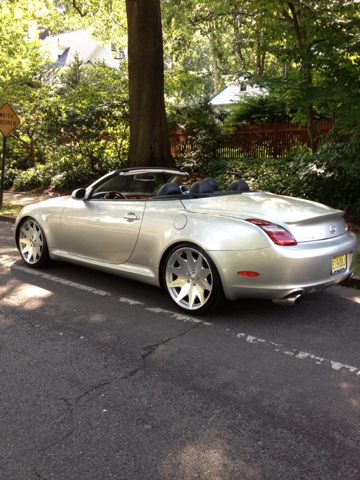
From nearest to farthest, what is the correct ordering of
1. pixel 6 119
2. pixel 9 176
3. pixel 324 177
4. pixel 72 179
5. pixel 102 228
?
1. pixel 102 228
2. pixel 324 177
3. pixel 6 119
4. pixel 72 179
5. pixel 9 176

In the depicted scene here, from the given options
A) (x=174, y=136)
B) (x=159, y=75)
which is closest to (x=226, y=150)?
(x=174, y=136)

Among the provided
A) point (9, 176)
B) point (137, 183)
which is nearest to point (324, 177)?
point (137, 183)

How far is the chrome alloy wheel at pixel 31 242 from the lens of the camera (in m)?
6.62

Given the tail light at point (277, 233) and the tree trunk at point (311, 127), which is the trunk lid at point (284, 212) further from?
the tree trunk at point (311, 127)

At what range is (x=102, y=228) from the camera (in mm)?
5691

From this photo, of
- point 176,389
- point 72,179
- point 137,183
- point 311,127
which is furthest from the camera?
point 72,179

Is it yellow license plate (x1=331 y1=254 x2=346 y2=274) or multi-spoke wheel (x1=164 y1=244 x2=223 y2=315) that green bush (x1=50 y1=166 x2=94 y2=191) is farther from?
yellow license plate (x1=331 y1=254 x2=346 y2=274)

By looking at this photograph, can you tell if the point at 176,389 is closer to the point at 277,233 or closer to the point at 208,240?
the point at 208,240

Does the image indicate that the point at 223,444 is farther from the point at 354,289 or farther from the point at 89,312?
the point at 354,289

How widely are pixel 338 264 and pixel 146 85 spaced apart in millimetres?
7965

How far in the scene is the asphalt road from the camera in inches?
103

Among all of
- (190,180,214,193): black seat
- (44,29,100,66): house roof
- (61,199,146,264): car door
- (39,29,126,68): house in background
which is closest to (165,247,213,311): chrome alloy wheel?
(61,199,146,264): car door

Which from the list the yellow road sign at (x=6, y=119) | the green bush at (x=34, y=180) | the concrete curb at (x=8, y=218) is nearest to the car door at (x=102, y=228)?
the concrete curb at (x=8, y=218)

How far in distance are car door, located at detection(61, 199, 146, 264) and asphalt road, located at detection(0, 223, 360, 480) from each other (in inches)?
22.6
